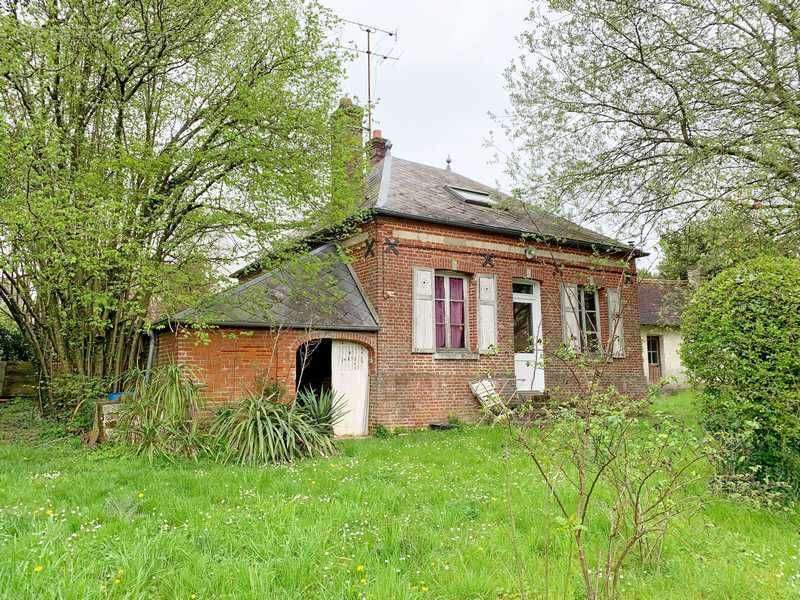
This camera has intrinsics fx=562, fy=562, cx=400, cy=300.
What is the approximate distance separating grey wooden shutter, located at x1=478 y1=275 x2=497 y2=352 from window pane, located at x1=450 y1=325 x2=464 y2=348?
1.33 ft

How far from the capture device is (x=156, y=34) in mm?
8336

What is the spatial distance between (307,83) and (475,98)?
10.3 ft

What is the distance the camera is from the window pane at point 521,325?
47.1 feet

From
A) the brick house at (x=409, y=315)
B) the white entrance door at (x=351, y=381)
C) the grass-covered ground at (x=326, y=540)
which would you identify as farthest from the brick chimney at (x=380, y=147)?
the grass-covered ground at (x=326, y=540)

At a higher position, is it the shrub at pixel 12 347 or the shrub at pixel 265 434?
the shrub at pixel 12 347

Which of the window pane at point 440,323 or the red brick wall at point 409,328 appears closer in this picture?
the red brick wall at point 409,328

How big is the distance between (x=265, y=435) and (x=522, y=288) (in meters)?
8.26

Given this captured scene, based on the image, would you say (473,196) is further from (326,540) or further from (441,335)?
(326,540)

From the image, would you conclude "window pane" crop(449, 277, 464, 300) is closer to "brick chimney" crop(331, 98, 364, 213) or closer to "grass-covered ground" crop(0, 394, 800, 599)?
"brick chimney" crop(331, 98, 364, 213)

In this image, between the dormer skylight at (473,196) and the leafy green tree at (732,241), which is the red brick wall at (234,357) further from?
the leafy green tree at (732,241)

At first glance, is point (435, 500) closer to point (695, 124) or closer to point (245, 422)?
point (245, 422)

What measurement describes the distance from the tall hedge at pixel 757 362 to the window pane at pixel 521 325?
841 cm

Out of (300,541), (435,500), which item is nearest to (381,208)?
(435,500)

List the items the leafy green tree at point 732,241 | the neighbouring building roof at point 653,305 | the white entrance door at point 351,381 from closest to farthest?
the leafy green tree at point 732,241, the white entrance door at point 351,381, the neighbouring building roof at point 653,305
